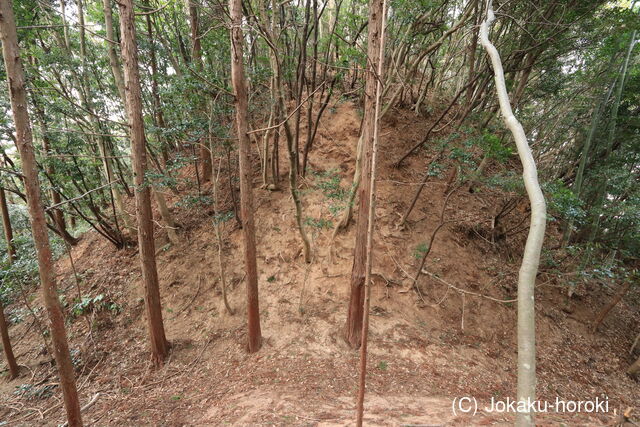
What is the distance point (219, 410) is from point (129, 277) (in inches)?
250

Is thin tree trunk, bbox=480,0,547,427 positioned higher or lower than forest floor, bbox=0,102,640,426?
higher

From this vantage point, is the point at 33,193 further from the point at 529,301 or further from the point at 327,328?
Result: the point at 327,328

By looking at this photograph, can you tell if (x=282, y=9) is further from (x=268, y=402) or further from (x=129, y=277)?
(x=268, y=402)

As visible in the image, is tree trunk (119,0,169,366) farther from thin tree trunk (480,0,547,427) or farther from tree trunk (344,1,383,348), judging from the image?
thin tree trunk (480,0,547,427)

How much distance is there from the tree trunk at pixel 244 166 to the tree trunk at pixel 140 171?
200 centimetres

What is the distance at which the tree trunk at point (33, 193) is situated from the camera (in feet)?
11.1

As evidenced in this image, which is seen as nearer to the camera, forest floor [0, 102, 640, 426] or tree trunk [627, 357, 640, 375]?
forest floor [0, 102, 640, 426]

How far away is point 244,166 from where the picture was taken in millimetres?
5387

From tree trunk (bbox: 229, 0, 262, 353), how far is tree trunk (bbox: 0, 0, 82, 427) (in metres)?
2.78

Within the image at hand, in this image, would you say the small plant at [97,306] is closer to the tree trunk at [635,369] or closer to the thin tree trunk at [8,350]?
the thin tree trunk at [8,350]

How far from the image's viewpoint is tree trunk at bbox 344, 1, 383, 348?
505 centimetres

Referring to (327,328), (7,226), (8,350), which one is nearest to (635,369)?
(327,328)

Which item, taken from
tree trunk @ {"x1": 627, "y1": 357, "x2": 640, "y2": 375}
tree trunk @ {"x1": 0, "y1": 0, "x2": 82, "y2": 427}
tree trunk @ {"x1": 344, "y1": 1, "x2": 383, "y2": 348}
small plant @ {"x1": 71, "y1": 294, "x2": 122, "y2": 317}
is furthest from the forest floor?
tree trunk @ {"x1": 0, "y1": 0, "x2": 82, "y2": 427}

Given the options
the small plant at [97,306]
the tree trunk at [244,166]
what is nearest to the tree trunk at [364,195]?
the tree trunk at [244,166]
